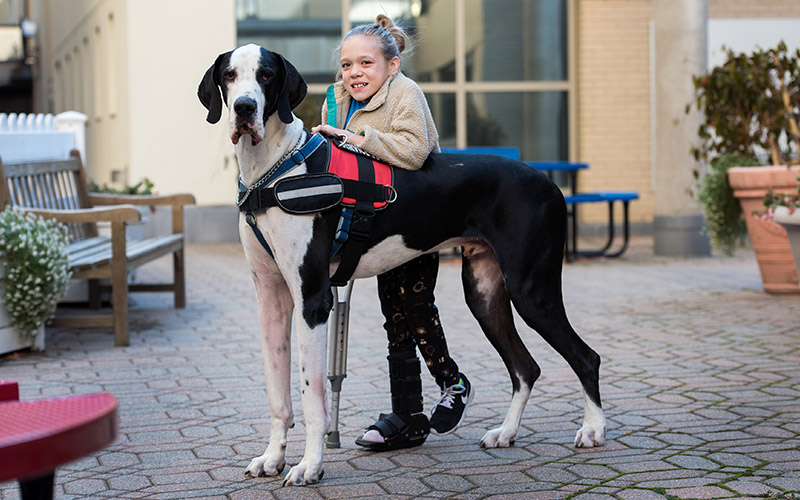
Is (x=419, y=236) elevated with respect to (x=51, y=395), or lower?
elevated

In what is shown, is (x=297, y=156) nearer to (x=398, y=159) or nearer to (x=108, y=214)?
(x=398, y=159)

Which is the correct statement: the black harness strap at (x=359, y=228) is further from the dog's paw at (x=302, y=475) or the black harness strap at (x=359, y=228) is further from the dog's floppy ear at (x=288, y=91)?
the dog's paw at (x=302, y=475)

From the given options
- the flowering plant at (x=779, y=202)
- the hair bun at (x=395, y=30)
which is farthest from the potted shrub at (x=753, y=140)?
the hair bun at (x=395, y=30)

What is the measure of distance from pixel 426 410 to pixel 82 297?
14.7ft

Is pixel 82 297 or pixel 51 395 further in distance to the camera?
pixel 82 297

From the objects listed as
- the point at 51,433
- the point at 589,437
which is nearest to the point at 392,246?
the point at 589,437

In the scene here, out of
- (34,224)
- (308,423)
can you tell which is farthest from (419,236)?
(34,224)

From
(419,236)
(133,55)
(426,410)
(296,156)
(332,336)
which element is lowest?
(426,410)

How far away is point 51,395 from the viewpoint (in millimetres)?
5504

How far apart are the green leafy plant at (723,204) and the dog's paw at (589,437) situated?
5877mm

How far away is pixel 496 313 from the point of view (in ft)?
14.7

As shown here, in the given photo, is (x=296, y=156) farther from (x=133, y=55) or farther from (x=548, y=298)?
(x=133, y=55)

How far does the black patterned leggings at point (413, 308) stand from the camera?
172 inches

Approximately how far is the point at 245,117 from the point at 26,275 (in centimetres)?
332
